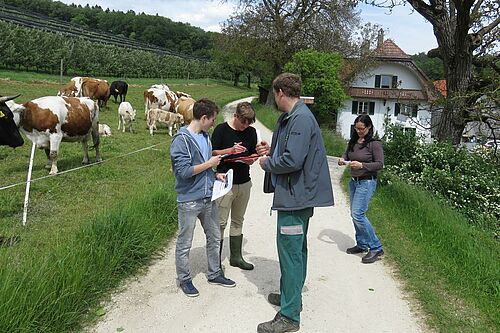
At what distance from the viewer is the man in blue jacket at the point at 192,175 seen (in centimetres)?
436

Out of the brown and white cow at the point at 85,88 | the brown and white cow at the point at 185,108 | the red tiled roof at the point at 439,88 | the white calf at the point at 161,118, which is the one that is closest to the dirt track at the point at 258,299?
the red tiled roof at the point at 439,88

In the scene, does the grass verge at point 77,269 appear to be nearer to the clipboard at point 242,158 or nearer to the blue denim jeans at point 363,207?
the clipboard at point 242,158

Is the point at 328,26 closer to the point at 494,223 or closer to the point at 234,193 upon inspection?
the point at 494,223

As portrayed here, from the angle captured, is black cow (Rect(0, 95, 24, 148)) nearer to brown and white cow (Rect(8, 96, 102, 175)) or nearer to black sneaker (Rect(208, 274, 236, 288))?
brown and white cow (Rect(8, 96, 102, 175))

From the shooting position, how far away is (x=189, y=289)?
4625 millimetres

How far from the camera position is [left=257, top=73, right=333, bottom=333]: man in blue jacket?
12.2ft

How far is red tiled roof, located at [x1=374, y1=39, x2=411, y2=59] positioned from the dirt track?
127 ft

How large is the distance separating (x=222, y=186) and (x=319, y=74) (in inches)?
944

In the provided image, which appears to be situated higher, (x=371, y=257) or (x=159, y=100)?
(x=159, y=100)

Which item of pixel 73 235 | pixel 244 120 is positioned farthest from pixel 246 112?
pixel 73 235

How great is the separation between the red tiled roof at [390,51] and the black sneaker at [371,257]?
38.2m

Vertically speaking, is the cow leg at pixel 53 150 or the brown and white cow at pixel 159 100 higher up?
the brown and white cow at pixel 159 100

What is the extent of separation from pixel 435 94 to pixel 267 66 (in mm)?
22979

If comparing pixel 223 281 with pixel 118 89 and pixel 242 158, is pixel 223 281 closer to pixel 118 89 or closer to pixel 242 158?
pixel 242 158
